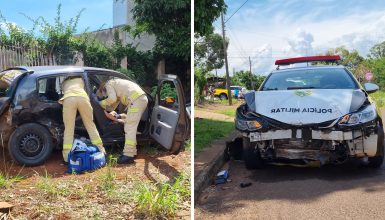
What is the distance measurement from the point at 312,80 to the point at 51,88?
2.09 meters

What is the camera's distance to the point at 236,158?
394 cm

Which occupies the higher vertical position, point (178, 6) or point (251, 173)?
point (178, 6)

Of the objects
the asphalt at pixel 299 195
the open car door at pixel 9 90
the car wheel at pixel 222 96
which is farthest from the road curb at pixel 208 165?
the car wheel at pixel 222 96

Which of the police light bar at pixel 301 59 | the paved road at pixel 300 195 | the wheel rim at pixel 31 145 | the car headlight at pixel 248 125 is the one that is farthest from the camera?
the police light bar at pixel 301 59

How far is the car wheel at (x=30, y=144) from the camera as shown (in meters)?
3.04

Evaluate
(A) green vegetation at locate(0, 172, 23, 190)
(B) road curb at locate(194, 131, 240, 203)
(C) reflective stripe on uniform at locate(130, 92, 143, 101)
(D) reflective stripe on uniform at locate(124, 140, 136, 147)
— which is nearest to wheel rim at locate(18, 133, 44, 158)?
(A) green vegetation at locate(0, 172, 23, 190)

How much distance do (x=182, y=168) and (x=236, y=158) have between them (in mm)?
795

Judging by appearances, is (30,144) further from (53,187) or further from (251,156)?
(251,156)

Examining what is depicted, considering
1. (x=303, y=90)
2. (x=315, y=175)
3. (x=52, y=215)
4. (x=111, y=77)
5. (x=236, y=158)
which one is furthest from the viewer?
(x=236, y=158)

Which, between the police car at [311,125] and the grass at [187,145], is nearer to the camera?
the police car at [311,125]

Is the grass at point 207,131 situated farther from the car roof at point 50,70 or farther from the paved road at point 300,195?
the car roof at point 50,70

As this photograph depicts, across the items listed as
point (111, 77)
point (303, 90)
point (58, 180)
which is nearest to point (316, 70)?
point (303, 90)

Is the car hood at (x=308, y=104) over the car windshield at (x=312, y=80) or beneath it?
beneath

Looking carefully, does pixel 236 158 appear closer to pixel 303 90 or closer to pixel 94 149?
pixel 303 90
